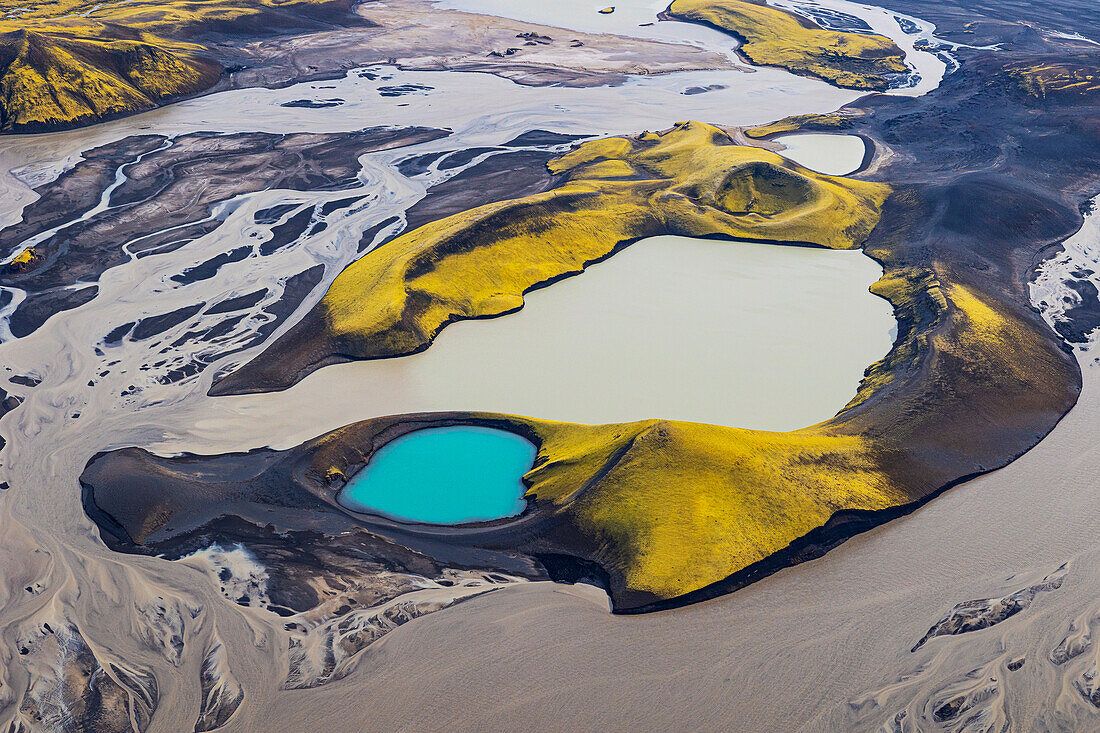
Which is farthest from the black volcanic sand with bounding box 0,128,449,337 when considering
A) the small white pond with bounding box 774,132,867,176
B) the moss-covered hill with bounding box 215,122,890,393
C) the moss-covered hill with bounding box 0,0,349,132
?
the small white pond with bounding box 774,132,867,176

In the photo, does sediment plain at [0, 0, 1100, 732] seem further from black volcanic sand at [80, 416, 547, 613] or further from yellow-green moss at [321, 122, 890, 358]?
yellow-green moss at [321, 122, 890, 358]

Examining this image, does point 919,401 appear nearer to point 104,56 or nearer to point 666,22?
point 104,56

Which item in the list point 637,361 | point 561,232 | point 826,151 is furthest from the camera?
point 826,151

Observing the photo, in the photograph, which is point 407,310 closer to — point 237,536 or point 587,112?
point 237,536

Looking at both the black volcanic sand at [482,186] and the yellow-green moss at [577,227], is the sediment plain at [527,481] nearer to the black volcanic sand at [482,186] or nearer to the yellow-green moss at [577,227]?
the yellow-green moss at [577,227]

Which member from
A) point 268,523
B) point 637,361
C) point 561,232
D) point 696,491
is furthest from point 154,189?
point 696,491

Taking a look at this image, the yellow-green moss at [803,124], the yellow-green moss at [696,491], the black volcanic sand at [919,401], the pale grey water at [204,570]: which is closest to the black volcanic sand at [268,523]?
the black volcanic sand at [919,401]
